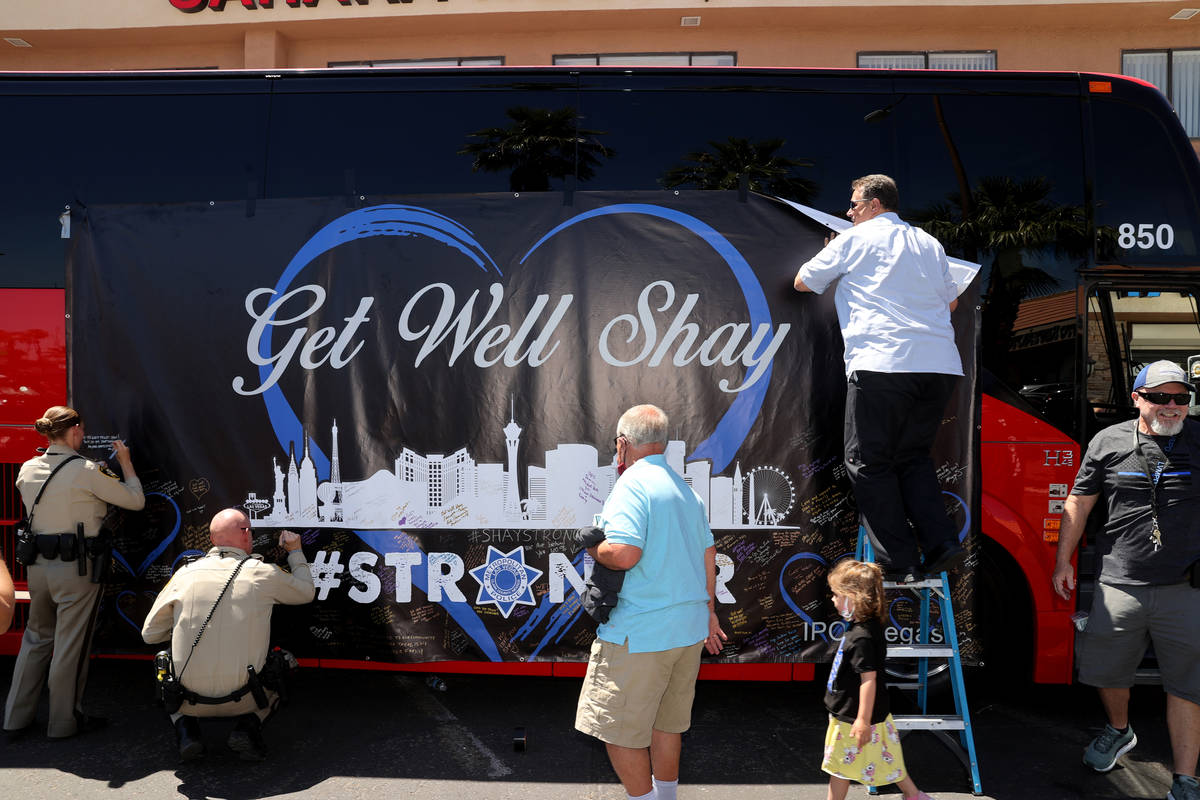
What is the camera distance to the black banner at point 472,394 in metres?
4.41

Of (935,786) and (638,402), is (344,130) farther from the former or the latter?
(935,786)

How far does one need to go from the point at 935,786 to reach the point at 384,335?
11.7 ft

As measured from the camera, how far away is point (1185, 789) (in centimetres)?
375

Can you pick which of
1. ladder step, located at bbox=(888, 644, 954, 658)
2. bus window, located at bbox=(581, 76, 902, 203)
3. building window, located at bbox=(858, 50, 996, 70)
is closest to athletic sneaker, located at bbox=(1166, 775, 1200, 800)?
ladder step, located at bbox=(888, 644, 954, 658)

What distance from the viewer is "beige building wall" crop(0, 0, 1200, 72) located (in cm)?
1129

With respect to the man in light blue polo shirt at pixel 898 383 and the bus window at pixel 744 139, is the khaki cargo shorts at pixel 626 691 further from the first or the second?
the bus window at pixel 744 139

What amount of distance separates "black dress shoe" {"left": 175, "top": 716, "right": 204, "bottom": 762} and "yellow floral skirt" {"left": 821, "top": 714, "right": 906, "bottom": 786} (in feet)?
9.70

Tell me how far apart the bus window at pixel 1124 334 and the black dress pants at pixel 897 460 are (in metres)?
1.18

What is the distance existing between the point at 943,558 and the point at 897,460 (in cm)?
48

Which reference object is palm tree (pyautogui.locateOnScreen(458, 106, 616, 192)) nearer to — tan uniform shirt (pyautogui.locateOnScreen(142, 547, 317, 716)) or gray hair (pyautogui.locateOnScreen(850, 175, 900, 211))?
gray hair (pyautogui.locateOnScreen(850, 175, 900, 211))

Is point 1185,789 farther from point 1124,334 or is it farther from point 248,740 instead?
point 248,740

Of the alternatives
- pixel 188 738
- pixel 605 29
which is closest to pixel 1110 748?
pixel 188 738

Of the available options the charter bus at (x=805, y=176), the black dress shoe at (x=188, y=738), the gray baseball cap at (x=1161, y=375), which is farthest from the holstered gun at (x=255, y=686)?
the gray baseball cap at (x=1161, y=375)

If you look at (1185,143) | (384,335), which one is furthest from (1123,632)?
(384,335)
